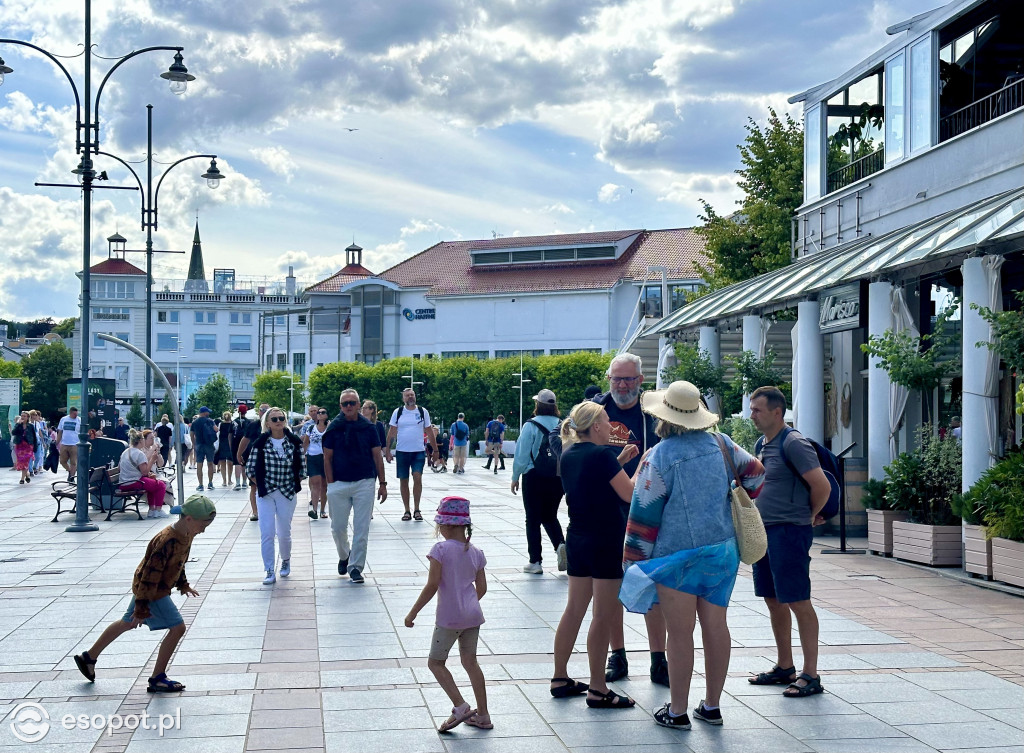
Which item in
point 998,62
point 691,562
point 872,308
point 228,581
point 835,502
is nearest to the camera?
point 691,562

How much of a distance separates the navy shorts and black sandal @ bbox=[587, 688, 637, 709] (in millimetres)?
1101

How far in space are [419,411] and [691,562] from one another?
12415mm

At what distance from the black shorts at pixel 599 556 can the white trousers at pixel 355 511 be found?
16.1ft

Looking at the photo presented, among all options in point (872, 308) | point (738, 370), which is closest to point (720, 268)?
point (738, 370)

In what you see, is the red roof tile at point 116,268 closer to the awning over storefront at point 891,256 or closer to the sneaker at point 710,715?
the awning over storefront at point 891,256

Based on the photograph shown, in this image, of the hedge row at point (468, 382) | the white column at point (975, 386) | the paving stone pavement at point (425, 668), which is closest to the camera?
the paving stone pavement at point (425, 668)

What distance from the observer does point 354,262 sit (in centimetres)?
12300

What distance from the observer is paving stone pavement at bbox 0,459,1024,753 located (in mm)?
5914

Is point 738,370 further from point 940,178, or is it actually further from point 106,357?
point 106,357

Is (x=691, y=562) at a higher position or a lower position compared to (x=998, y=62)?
lower

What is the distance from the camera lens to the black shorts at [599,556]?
6.71m

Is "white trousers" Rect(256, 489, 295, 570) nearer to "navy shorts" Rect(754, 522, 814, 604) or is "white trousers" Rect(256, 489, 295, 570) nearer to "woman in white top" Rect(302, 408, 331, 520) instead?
"navy shorts" Rect(754, 522, 814, 604)

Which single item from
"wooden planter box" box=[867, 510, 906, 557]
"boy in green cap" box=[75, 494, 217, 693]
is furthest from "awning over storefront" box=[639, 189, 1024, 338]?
"boy in green cap" box=[75, 494, 217, 693]

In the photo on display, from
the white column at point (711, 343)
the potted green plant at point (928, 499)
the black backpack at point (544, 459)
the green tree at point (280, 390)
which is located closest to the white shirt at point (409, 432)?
the white column at point (711, 343)
